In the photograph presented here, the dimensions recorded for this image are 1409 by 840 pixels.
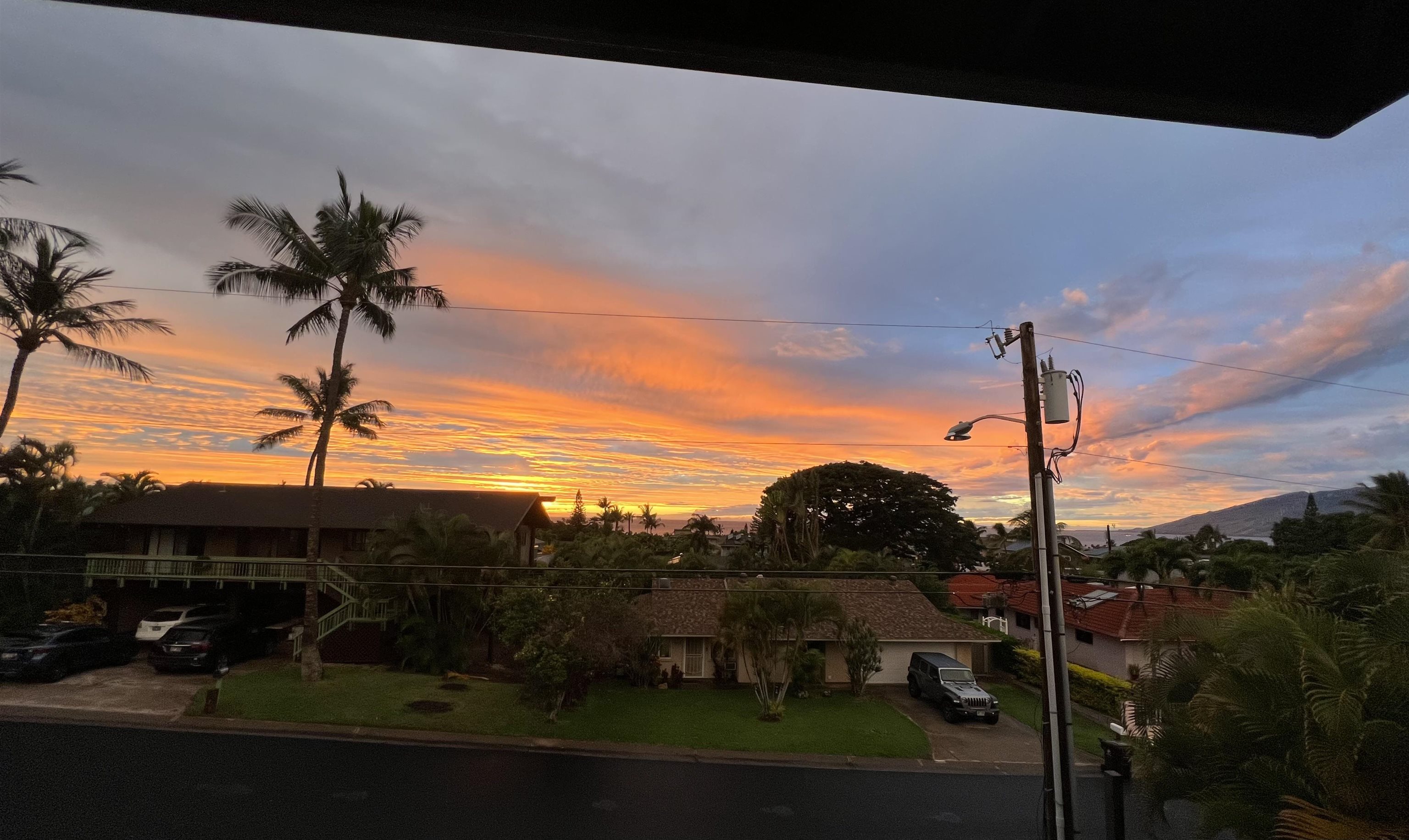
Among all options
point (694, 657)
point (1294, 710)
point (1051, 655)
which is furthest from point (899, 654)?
point (1294, 710)

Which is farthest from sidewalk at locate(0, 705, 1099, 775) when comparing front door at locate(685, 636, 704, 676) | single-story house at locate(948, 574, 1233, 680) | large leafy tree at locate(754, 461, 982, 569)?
large leafy tree at locate(754, 461, 982, 569)

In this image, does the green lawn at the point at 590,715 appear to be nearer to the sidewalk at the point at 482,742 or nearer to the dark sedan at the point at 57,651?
the sidewalk at the point at 482,742

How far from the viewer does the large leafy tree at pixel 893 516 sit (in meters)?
55.0

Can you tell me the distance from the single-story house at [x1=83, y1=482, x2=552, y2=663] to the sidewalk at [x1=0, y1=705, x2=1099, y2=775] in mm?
5096

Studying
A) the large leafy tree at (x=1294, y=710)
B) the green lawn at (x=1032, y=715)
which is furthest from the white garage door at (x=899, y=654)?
the large leafy tree at (x=1294, y=710)

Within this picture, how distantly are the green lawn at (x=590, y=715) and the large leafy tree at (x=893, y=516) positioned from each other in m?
31.9

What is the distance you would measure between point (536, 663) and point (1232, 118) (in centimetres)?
1872

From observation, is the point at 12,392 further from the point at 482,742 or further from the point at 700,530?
the point at 700,530

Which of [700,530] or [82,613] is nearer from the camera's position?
[82,613]

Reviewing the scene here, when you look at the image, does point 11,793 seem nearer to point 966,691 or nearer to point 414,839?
point 414,839

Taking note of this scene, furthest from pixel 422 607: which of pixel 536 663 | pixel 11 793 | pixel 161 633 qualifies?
pixel 11 793

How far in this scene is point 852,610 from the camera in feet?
87.7

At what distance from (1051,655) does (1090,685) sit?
47.5 ft

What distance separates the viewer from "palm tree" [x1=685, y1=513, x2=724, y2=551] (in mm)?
54906
